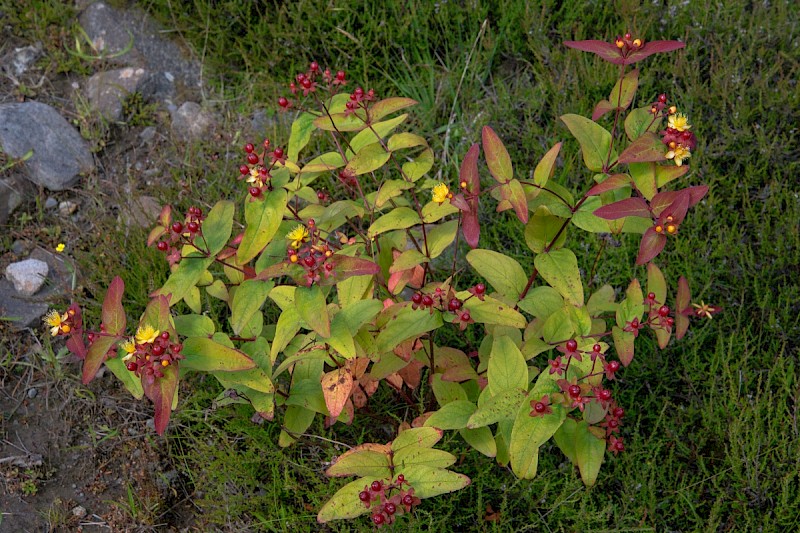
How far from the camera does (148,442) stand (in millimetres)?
2818

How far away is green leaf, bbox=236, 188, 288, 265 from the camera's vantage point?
6.56ft

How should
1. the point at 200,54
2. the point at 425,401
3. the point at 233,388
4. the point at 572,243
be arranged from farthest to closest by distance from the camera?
the point at 200,54 < the point at 572,243 < the point at 425,401 < the point at 233,388

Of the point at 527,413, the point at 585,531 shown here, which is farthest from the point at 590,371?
the point at 585,531

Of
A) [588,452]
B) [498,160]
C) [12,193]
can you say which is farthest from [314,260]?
[12,193]

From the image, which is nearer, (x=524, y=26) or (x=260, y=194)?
(x=260, y=194)

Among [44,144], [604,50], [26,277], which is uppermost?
[604,50]

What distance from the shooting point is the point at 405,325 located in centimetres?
206

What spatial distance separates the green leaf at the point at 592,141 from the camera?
2066mm

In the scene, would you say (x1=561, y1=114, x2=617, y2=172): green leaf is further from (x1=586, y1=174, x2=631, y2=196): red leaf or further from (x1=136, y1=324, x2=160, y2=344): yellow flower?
(x1=136, y1=324, x2=160, y2=344): yellow flower

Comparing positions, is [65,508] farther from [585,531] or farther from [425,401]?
[585,531]

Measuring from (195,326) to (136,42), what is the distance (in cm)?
240

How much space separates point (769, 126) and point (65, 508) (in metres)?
3.14

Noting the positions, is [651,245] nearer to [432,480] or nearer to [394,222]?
[394,222]

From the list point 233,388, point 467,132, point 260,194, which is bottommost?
point 233,388
